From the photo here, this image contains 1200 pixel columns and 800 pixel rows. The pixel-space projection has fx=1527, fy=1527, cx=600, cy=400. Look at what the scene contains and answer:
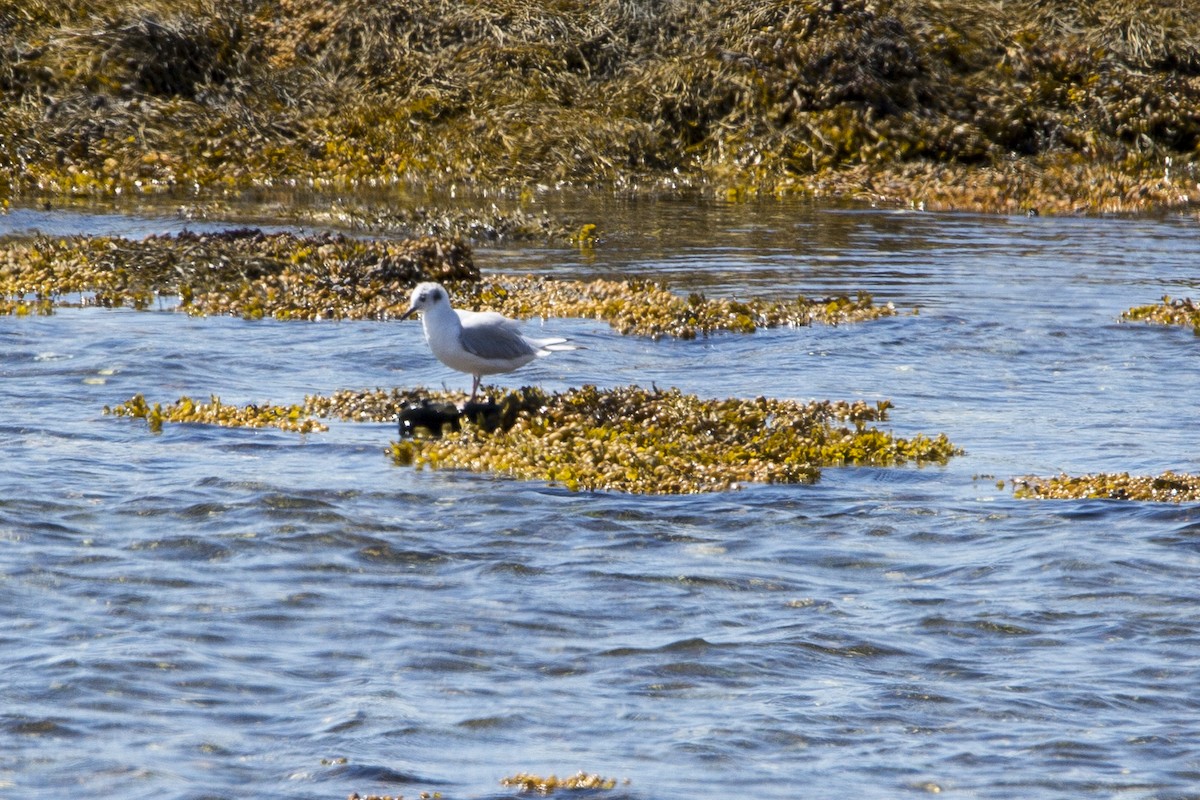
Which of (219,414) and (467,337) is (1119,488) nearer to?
(467,337)

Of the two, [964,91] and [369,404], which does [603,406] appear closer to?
[369,404]

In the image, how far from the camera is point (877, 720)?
603cm

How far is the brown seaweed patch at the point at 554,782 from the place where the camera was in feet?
17.6

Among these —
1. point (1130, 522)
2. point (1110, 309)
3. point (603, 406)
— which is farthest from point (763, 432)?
point (1110, 309)

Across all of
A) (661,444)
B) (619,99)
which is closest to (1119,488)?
(661,444)

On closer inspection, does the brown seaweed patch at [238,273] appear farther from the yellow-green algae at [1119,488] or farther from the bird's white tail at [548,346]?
the yellow-green algae at [1119,488]

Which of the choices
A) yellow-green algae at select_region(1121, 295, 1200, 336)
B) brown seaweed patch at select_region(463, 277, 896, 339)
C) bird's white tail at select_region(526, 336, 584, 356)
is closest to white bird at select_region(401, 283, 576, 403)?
bird's white tail at select_region(526, 336, 584, 356)

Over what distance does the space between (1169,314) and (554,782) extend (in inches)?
408

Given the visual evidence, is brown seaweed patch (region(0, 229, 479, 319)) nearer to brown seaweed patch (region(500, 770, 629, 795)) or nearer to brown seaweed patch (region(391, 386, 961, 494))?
brown seaweed patch (region(391, 386, 961, 494))

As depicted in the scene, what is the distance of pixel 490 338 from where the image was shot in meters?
10.0

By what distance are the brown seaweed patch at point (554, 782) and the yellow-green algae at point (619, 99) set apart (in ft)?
58.5

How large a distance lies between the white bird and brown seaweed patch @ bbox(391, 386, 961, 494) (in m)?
0.27

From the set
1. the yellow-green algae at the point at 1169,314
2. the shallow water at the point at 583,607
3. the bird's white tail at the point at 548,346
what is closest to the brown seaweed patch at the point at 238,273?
the shallow water at the point at 583,607

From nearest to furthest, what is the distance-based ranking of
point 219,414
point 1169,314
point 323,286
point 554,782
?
point 554,782 → point 219,414 → point 1169,314 → point 323,286
